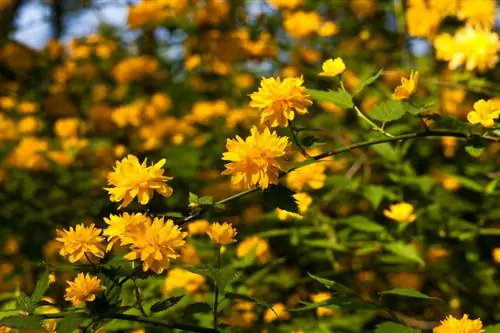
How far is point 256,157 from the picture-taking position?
1.26 m

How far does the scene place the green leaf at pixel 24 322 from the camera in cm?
110

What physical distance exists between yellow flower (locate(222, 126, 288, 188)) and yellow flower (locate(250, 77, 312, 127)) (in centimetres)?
4

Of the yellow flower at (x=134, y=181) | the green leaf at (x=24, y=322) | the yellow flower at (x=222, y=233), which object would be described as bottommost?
the yellow flower at (x=222, y=233)

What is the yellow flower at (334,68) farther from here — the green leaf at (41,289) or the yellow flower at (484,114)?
the green leaf at (41,289)

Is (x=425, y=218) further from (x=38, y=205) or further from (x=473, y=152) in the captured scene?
(x=38, y=205)

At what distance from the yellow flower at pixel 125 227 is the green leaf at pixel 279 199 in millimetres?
199

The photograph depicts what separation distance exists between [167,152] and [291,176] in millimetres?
895

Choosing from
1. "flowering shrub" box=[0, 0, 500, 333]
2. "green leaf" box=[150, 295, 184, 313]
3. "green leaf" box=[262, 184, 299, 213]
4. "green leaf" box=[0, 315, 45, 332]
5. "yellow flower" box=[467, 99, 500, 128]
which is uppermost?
"yellow flower" box=[467, 99, 500, 128]

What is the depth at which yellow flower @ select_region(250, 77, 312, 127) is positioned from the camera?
131 centimetres

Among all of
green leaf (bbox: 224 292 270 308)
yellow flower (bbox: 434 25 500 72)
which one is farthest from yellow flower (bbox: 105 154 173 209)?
yellow flower (bbox: 434 25 500 72)

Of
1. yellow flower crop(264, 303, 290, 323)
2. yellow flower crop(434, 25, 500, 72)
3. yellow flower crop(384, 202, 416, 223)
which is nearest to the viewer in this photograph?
yellow flower crop(264, 303, 290, 323)

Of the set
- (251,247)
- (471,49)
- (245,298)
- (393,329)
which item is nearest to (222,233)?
(245,298)

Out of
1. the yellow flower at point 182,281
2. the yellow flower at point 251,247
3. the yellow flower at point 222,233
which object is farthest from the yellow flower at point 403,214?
the yellow flower at point 222,233

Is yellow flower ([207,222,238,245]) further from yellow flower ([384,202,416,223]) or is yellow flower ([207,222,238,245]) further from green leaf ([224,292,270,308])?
yellow flower ([384,202,416,223])
